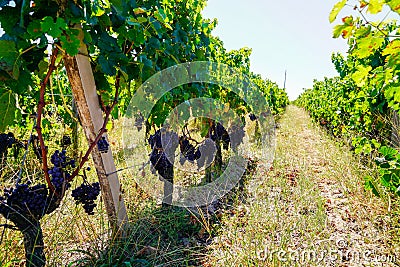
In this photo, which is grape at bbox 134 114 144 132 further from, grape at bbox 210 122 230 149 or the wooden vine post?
grape at bbox 210 122 230 149

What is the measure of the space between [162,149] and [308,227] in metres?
1.45

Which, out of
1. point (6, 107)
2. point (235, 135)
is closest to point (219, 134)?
point (235, 135)

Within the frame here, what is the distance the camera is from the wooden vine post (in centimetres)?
197

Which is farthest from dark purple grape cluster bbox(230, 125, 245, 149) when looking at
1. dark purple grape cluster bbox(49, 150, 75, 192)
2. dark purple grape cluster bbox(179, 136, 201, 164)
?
A: dark purple grape cluster bbox(49, 150, 75, 192)

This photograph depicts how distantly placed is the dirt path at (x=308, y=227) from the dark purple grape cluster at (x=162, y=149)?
802 mm

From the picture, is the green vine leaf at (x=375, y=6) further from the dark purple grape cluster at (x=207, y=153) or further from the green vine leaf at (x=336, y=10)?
the dark purple grape cluster at (x=207, y=153)

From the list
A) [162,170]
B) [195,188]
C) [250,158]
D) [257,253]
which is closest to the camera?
[257,253]

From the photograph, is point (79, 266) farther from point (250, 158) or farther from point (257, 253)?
point (250, 158)

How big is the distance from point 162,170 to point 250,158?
109 inches

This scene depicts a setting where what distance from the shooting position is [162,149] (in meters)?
2.91

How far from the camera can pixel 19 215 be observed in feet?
5.60

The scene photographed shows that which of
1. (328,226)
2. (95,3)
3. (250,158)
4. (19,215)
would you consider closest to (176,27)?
(95,3)

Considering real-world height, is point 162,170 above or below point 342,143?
below

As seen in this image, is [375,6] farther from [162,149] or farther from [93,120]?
[162,149]
